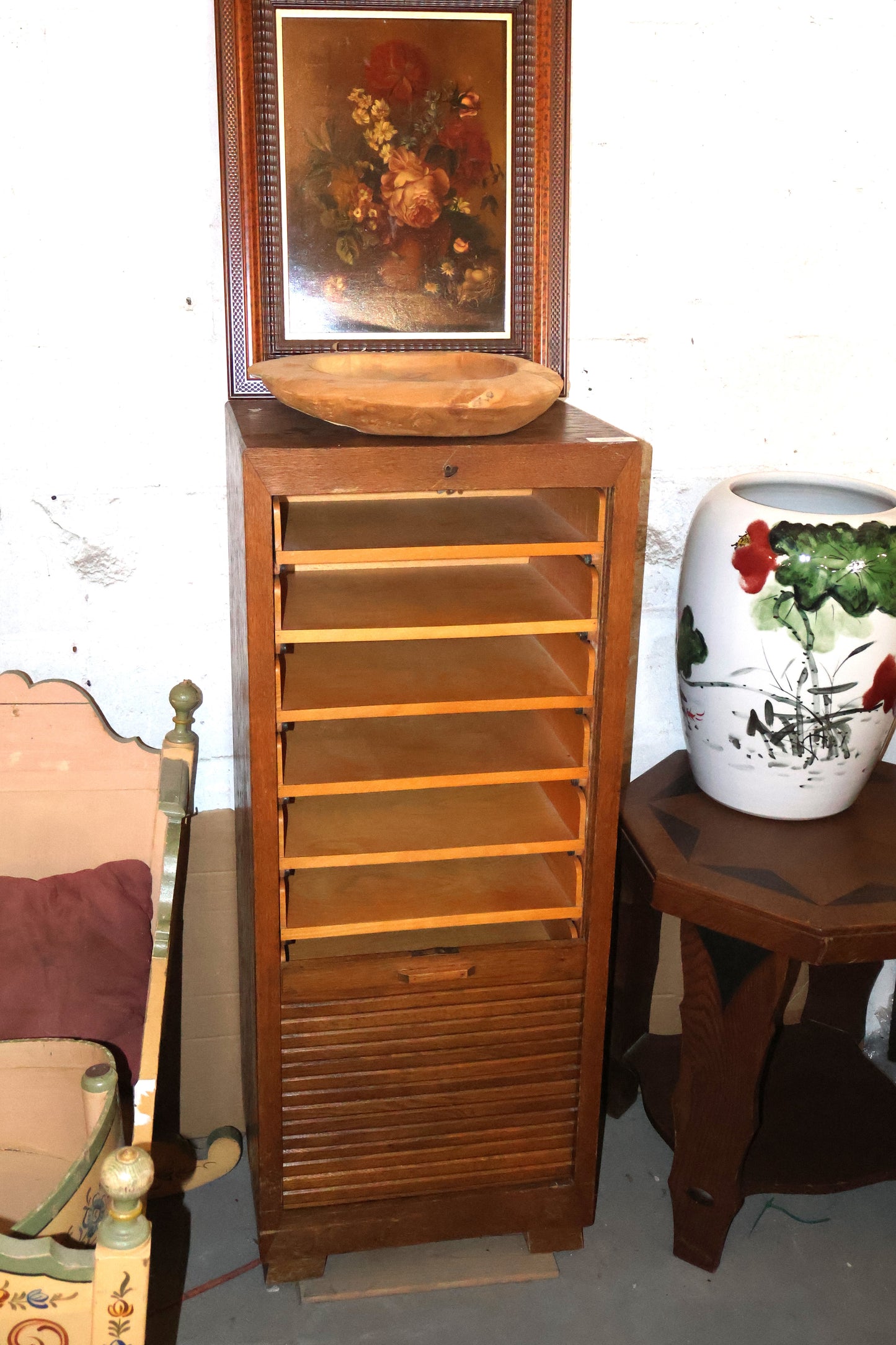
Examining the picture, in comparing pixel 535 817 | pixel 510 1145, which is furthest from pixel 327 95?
pixel 510 1145

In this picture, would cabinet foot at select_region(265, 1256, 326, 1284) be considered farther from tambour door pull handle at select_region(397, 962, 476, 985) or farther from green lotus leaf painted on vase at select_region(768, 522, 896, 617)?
green lotus leaf painted on vase at select_region(768, 522, 896, 617)

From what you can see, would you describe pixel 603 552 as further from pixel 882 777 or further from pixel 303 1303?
pixel 303 1303

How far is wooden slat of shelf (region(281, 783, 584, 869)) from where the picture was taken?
1.81 m

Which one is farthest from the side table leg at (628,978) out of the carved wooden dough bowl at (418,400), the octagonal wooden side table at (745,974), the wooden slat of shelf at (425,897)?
the carved wooden dough bowl at (418,400)

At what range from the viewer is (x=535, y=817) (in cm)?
196

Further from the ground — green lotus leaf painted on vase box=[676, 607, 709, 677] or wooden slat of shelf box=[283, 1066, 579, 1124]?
green lotus leaf painted on vase box=[676, 607, 709, 677]

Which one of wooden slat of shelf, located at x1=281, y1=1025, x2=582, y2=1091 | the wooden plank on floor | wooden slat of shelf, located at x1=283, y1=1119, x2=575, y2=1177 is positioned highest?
wooden slat of shelf, located at x1=281, y1=1025, x2=582, y2=1091

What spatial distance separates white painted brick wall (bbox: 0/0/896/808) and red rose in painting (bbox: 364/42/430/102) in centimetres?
25

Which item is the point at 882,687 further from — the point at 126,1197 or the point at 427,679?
the point at 126,1197

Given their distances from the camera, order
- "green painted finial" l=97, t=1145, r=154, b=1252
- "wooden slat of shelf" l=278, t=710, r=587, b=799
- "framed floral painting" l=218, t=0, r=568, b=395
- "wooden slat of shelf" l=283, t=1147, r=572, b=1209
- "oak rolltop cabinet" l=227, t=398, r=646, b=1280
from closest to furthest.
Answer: "green painted finial" l=97, t=1145, r=154, b=1252 < "oak rolltop cabinet" l=227, t=398, r=646, b=1280 < "wooden slat of shelf" l=278, t=710, r=587, b=799 < "framed floral painting" l=218, t=0, r=568, b=395 < "wooden slat of shelf" l=283, t=1147, r=572, b=1209

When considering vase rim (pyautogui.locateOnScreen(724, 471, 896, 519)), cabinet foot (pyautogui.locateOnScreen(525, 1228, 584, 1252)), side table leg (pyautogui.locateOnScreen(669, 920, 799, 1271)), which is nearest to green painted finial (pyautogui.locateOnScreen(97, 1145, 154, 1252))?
side table leg (pyautogui.locateOnScreen(669, 920, 799, 1271))

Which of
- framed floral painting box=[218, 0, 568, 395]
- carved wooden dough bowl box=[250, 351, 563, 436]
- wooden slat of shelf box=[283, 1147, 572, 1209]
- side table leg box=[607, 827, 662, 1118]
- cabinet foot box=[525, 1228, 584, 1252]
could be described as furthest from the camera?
side table leg box=[607, 827, 662, 1118]

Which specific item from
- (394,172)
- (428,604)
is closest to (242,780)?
(428,604)

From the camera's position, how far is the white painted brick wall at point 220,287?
187 centimetres
